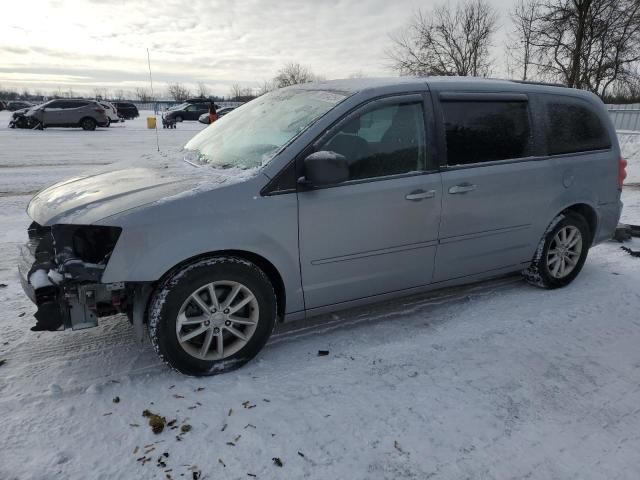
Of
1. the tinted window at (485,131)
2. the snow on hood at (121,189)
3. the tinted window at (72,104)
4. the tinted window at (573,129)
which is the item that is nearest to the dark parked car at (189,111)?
the tinted window at (72,104)

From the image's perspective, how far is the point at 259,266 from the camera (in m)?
3.16

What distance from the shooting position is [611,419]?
2695mm

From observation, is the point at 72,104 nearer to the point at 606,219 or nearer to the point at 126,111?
the point at 126,111

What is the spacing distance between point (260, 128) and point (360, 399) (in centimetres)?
205

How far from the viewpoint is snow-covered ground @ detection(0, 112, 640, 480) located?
2344 mm

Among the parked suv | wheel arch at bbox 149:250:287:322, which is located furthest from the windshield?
the parked suv

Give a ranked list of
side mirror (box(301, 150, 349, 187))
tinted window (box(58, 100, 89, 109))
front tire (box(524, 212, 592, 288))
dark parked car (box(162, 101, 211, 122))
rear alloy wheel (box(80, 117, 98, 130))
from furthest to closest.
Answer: dark parked car (box(162, 101, 211, 122)) → rear alloy wheel (box(80, 117, 98, 130)) → tinted window (box(58, 100, 89, 109)) → front tire (box(524, 212, 592, 288)) → side mirror (box(301, 150, 349, 187))

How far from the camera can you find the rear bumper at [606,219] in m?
4.62

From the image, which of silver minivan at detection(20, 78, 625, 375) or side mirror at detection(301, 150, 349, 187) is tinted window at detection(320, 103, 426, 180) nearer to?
silver minivan at detection(20, 78, 625, 375)

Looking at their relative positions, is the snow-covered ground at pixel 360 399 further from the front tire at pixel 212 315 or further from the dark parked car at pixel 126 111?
the dark parked car at pixel 126 111

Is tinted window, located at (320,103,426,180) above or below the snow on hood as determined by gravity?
above

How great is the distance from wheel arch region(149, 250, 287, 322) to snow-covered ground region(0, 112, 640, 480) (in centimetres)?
37

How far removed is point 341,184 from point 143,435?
6.10ft

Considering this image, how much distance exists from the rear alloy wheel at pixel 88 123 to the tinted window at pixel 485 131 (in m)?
25.1
